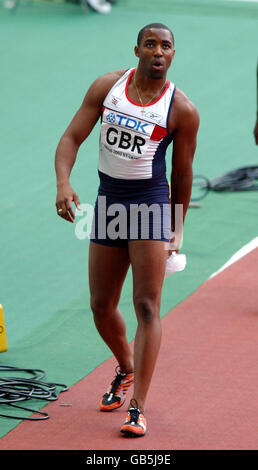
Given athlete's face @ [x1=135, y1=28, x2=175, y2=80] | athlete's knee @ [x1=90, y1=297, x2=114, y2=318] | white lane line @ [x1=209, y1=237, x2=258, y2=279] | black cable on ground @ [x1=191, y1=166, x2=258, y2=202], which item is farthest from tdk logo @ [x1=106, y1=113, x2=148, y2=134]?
black cable on ground @ [x1=191, y1=166, x2=258, y2=202]

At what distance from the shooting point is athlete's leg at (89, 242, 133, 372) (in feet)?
17.0

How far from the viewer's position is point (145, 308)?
16.5 feet

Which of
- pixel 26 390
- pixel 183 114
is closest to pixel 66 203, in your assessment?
pixel 183 114

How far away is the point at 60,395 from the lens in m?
5.70

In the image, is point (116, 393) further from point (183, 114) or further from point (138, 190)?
point (183, 114)

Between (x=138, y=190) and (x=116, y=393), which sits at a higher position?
(x=138, y=190)

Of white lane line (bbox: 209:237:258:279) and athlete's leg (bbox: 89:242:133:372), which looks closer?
athlete's leg (bbox: 89:242:133:372)

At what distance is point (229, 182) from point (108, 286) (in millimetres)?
5383

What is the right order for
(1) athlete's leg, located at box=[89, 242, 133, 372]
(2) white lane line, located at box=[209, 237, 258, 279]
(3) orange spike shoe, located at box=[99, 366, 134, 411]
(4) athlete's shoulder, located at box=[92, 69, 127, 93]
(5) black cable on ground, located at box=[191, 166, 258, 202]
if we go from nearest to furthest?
1. (4) athlete's shoulder, located at box=[92, 69, 127, 93]
2. (1) athlete's leg, located at box=[89, 242, 133, 372]
3. (3) orange spike shoe, located at box=[99, 366, 134, 411]
4. (2) white lane line, located at box=[209, 237, 258, 279]
5. (5) black cable on ground, located at box=[191, 166, 258, 202]

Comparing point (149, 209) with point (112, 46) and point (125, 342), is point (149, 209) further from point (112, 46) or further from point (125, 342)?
point (112, 46)

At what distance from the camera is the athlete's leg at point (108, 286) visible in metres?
5.20

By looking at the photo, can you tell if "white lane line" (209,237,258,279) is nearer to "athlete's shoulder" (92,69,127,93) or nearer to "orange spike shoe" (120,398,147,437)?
"orange spike shoe" (120,398,147,437)

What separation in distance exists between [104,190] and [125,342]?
0.99 metres
